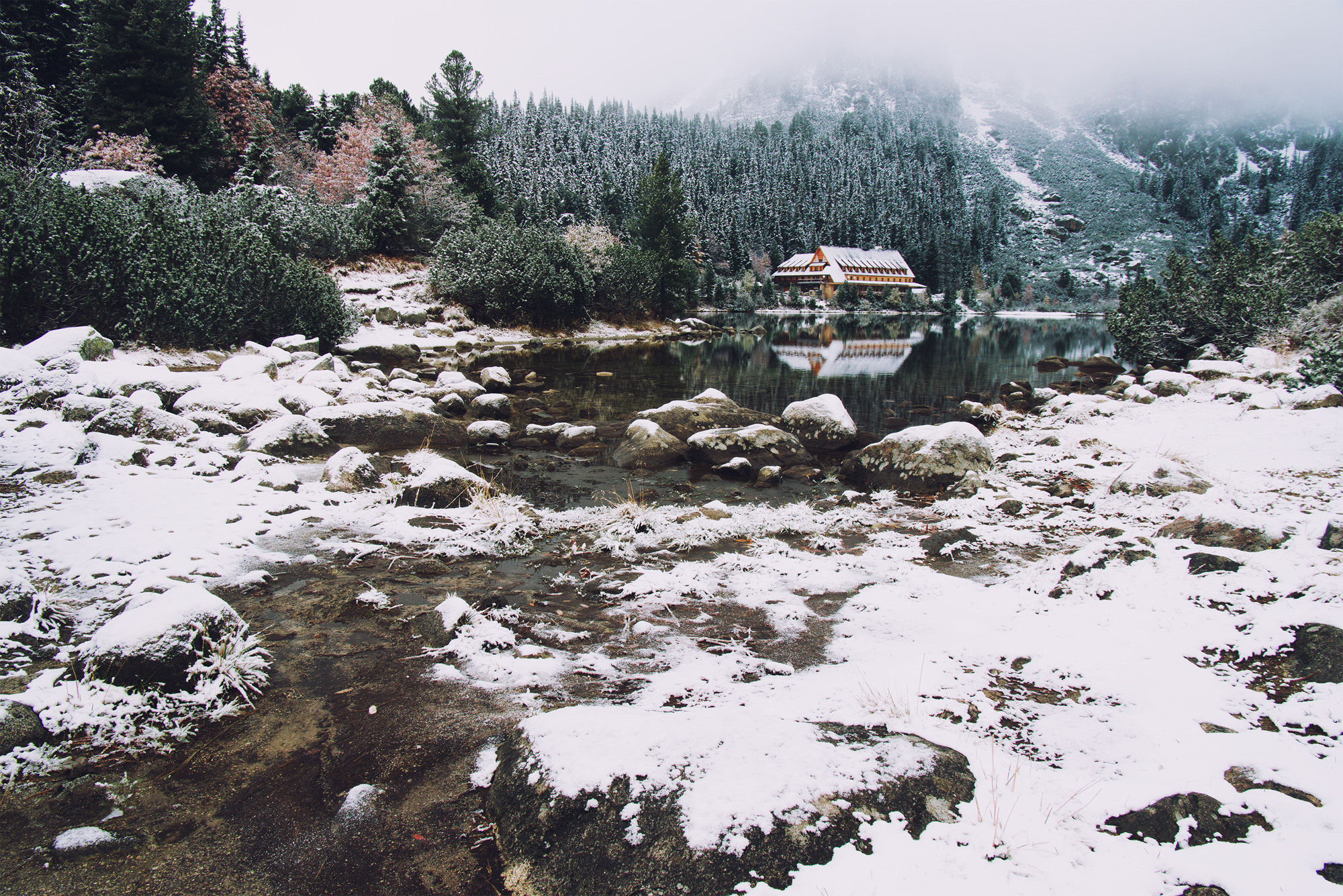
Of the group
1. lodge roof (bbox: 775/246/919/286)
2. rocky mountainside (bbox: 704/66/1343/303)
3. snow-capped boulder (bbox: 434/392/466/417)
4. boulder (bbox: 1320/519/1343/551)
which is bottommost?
snow-capped boulder (bbox: 434/392/466/417)

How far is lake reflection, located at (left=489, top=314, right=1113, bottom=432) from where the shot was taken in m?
17.2

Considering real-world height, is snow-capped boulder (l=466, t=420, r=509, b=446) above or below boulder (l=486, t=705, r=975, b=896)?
below

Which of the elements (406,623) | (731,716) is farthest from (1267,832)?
(406,623)

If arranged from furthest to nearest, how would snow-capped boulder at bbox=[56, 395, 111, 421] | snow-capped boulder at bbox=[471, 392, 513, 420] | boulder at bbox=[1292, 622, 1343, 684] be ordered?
snow-capped boulder at bbox=[471, 392, 513, 420] → snow-capped boulder at bbox=[56, 395, 111, 421] → boulder at bbox=[1292, 622, 1343, 684]

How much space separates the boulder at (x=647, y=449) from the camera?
10102mm

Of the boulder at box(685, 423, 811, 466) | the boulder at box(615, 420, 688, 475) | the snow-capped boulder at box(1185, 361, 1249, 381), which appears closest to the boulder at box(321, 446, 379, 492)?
the boulder at box(615, 420, 688, 475)

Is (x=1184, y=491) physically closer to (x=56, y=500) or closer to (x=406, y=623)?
(x=406, y=623)

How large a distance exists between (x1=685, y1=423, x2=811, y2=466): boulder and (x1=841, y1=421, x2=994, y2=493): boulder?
122cm

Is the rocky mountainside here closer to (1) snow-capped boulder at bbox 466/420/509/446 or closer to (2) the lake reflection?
(2) the lake reflection

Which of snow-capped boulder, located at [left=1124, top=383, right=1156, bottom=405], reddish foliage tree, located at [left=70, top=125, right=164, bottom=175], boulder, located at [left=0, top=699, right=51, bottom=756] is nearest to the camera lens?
boulder, located at [left=0, top=699, right=51, bottom=756]

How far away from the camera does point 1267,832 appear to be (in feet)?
6.81

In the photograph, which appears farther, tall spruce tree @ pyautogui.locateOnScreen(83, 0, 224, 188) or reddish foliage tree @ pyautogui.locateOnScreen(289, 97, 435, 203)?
reddish foliage tree @ pyautogui.locateOnScreen(289, 97, 435, 203)

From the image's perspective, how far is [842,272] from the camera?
10006cm

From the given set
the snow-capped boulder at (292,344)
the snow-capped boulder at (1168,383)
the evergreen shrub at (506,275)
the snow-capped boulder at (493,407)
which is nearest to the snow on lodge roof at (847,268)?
the evergreen shrub at (506,275)
